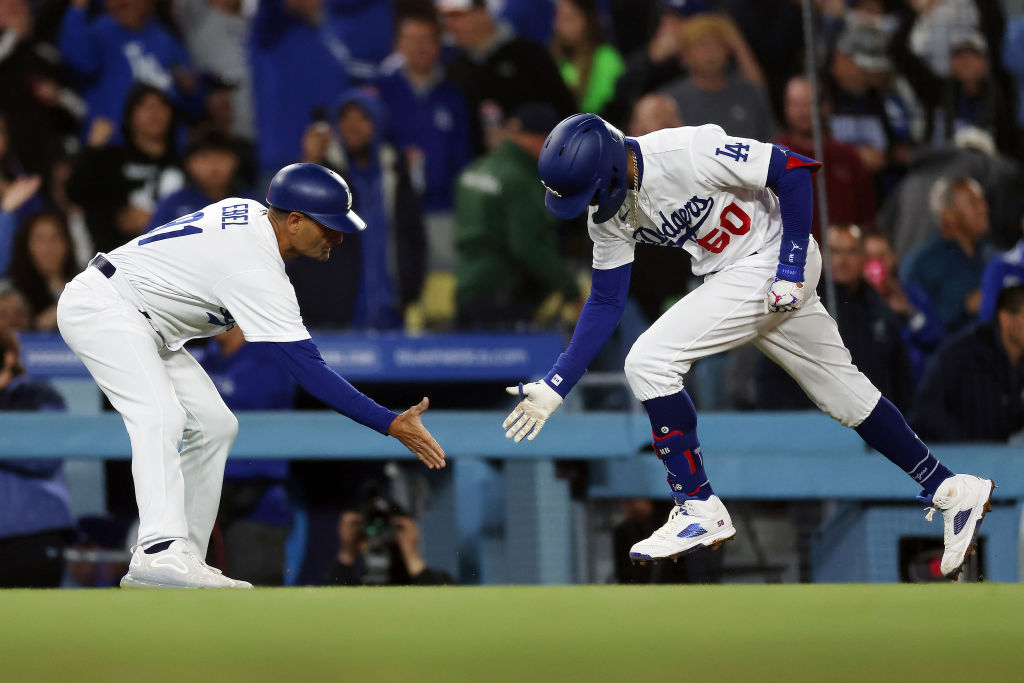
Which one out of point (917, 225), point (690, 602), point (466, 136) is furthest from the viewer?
point (466, 136)

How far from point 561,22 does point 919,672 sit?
17.4ft

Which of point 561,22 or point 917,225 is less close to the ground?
point 561,22

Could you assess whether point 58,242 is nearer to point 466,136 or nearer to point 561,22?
point 466,136

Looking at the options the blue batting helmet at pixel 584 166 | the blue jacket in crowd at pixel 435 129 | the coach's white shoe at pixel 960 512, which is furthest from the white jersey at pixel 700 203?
the blue jacket in crowd at pixel 435 129

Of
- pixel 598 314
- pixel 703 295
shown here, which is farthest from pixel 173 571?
pixel 703 295

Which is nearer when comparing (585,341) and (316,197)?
(316,197)

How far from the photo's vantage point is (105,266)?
426cm

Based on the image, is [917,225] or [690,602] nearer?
[690,602]

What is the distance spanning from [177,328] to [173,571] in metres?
0.89

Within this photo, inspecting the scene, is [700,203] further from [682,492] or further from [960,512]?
[960,512]

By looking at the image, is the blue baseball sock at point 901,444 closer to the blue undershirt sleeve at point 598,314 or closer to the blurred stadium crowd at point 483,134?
the blue undershirt sleeve at point 598,314

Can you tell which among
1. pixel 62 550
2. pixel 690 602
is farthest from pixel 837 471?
pixel 62 550

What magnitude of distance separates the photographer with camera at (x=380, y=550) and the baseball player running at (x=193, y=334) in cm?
143

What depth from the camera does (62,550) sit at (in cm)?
578
